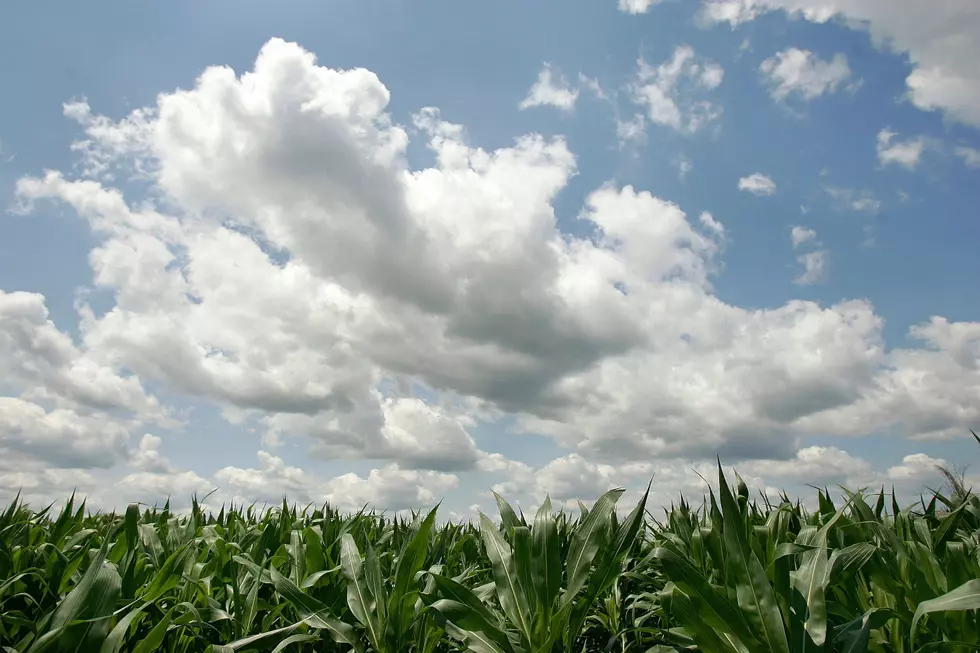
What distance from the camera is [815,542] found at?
7.36 feet

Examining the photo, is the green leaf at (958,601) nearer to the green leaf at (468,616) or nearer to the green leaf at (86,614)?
the green leaf at (468,616)

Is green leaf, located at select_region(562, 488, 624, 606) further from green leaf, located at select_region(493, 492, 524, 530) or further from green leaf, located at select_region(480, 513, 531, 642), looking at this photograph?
green leaf, located at select_region(493, 492, 524, 530)

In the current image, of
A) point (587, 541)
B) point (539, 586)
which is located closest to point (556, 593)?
point (539, 586)

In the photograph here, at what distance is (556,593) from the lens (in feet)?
6.80

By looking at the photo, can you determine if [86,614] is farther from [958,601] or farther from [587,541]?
[958,601]

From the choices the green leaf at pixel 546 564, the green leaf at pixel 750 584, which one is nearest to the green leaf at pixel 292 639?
the green leaf at pixel 546 564

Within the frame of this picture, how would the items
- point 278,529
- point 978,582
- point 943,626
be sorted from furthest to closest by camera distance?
point 278,529, point 943,626, point 978,582

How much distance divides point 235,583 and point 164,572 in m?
0.30

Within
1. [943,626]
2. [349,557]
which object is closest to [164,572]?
[349,557]

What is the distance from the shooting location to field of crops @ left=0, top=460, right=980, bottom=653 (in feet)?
5.29

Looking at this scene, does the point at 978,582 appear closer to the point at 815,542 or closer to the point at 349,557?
the point at 815,542

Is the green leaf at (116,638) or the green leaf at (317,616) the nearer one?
the green leaf at (116,638)

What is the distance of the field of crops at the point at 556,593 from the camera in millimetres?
1611

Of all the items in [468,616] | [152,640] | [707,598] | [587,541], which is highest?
[587,541]
